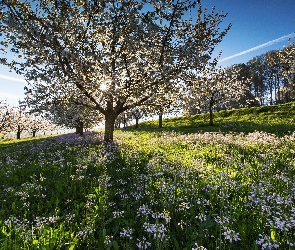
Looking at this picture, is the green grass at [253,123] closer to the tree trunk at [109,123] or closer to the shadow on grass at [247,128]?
the shadow on grass at [247,128]

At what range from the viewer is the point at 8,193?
8258 mm

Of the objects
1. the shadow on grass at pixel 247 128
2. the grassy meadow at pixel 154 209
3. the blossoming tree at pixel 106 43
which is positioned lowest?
the grassy meadow at pixel 154 209

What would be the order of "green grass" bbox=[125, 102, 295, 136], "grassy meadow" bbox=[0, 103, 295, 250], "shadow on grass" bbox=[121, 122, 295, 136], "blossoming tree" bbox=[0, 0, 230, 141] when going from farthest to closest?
1. "green grass" bbox=[125, 102, 295, 136]
2. "shadow on grass" bbox=[121, 122, 295, 136]
3. "blossoming tree" bbox=[0, 0, 230, 141]
4. "grassy meadow" bbox=[0, 103, 295, 250]

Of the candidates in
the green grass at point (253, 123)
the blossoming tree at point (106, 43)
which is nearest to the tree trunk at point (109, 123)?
the blossoming tree at point (106, 43)

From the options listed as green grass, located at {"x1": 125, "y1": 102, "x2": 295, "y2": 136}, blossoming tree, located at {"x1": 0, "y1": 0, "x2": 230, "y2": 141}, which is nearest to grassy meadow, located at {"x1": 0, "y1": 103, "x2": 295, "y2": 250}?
blossoming tree, located at {"x1": 0, "y1": 0, "x2": 230, "y2": 141}

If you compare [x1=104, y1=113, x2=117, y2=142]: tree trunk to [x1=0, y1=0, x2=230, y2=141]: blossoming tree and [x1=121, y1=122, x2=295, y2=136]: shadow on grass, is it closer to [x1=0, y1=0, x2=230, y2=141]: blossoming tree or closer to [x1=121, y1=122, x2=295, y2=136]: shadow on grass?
[x1=0, y1=0, x2=230, y2=141]: blossoming tree

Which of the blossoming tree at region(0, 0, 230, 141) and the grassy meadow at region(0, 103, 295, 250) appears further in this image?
the blossoming tree at region(0, 0, 230, 141)

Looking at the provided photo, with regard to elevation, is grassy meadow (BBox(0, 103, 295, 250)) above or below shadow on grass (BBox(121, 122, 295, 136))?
below

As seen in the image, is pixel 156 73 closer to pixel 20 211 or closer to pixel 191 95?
pixel 191 95

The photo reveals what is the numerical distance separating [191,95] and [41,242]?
1693cm

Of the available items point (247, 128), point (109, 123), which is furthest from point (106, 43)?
point (247, 128)

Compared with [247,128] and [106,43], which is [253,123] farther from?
[106,43]

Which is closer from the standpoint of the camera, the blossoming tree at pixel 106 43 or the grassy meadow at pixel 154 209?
the grassy meadow at pixel 154 209

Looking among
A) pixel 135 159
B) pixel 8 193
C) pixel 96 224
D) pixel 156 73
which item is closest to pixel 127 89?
pixel 156 73
